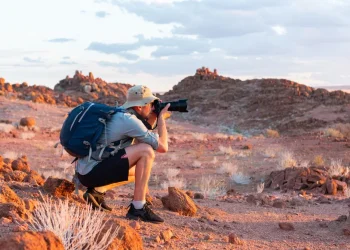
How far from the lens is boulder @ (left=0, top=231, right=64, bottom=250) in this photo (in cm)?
327

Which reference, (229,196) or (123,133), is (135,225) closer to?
(123,133)

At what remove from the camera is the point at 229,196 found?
10055 millimetres

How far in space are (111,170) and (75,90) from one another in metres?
49.7

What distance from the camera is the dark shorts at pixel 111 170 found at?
18.8ft

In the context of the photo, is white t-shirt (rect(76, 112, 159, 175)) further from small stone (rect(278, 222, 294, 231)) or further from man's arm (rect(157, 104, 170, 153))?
small stone (rect(278, 222, 294, 231))

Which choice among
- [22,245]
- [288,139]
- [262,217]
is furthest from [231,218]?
[288,139]

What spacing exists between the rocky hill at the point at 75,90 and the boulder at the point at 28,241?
36328 millimetres

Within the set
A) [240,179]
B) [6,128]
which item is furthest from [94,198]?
[6,128]

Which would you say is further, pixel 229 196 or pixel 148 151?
pixel 229 196

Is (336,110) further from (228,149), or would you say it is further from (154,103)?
(154,103)

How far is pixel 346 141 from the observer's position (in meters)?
19.2

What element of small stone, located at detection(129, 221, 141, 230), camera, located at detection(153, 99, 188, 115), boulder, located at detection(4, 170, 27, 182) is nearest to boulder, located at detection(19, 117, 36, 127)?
boulder, located at detection(4, 170, 27, 182)

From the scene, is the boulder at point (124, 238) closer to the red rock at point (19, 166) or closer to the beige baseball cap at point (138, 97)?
the beige baseball cap at point (138, 97)

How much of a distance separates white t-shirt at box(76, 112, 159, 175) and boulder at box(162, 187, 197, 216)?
1.42 metres
